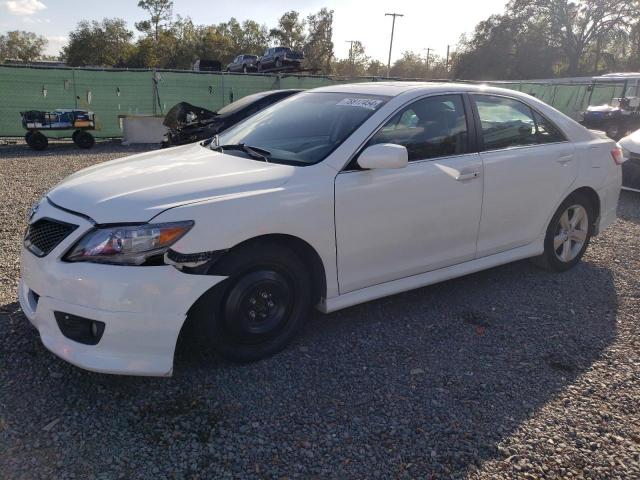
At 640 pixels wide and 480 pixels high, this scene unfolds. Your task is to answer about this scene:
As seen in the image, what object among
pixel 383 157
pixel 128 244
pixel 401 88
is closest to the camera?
pixel 128 244

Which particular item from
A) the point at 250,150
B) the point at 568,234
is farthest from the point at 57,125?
the point at 568,234

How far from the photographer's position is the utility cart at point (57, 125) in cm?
1317

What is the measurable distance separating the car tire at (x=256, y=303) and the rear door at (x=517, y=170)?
1.64 meters

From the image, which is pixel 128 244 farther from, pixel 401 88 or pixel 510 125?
pixel 510 125

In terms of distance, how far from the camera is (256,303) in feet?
10.0

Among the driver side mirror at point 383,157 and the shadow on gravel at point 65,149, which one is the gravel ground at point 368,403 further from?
the shadow on gravel at point 65,149

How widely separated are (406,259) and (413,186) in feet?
1.66

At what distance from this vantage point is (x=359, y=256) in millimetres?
3336

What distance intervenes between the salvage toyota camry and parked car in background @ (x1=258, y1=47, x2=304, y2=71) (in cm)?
3174

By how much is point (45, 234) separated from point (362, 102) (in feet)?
7.29

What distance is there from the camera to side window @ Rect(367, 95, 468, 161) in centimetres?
355

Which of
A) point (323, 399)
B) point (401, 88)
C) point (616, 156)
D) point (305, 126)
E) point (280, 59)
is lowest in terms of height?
point (323, 399)

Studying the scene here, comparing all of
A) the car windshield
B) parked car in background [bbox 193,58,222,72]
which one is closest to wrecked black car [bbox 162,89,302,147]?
the car windshield

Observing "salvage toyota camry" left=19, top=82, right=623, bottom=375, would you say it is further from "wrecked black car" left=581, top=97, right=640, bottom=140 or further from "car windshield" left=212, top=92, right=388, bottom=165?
"wrecked black car" left=581, top=97, right=640, bottom=140
